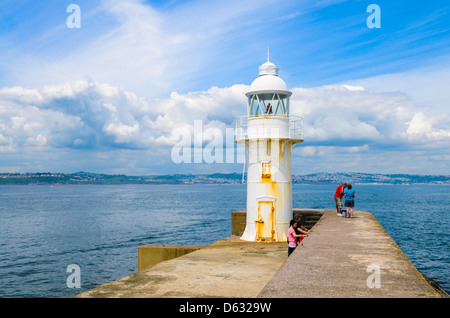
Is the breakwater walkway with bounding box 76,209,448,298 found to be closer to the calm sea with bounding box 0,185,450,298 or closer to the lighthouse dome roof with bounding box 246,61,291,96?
the lighthouse dome roof with bounding box 246,61,291,96

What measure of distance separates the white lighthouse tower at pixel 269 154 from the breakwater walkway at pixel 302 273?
1940mm

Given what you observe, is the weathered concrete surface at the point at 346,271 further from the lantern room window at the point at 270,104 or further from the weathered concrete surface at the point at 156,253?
the lantern room window at the point at 270,104

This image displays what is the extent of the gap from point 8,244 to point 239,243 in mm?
27085

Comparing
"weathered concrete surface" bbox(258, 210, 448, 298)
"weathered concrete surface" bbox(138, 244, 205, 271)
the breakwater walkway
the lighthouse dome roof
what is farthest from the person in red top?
"weathered concrete surface" bbox(138, 244, 205, 271)

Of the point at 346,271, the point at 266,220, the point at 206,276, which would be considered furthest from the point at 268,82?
the point at 346,271

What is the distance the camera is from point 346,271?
7352mm

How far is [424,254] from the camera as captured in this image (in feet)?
95.6

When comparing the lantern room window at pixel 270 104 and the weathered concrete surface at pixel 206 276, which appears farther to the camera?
the lantern room window at pixel 270 104

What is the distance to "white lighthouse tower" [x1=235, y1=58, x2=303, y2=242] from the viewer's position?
1736cm

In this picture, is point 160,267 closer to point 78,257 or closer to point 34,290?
point 34,290

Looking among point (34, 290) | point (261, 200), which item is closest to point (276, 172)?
point (261, 200)

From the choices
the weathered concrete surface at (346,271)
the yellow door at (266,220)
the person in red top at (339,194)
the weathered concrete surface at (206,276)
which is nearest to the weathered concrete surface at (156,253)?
the weathered concrete surface at (206,276)

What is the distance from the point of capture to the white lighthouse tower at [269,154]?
57.0ft

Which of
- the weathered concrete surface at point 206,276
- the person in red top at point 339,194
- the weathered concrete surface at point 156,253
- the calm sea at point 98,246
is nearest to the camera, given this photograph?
the weathered concrete surface at point 206,276
